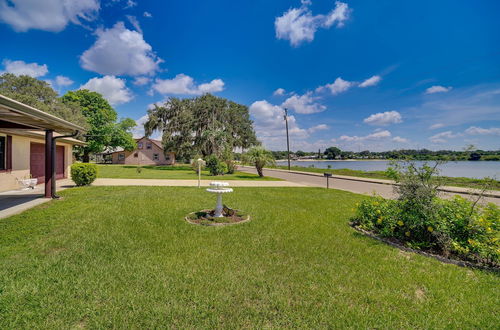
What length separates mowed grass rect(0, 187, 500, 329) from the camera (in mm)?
2223

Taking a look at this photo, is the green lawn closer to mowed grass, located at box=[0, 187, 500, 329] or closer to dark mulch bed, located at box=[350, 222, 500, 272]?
dark mulch bed, located at box=[350, 222, 500, 272]

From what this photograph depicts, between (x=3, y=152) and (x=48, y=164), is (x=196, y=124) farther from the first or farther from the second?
(x=48, y=164)

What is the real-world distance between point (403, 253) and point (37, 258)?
615cm

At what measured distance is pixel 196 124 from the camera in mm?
29578

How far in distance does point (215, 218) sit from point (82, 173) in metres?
9.14

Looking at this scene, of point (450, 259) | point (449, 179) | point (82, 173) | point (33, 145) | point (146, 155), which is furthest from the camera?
point (146, 155)

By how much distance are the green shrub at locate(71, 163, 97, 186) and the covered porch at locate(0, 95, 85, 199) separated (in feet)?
4.30

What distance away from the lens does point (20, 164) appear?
10289mm

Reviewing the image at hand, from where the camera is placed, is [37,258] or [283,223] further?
[283,223]

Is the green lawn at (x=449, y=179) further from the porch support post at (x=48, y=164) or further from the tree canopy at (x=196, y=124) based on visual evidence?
the tree canopy at (x=196, y=124)

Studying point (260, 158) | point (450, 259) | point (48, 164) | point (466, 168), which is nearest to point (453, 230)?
point (450, 259)

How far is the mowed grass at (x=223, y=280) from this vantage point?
7.29ft

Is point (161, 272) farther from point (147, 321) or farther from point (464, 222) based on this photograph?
point (464, 222)

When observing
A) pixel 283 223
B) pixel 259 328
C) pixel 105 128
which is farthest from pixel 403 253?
pixel 105 128
